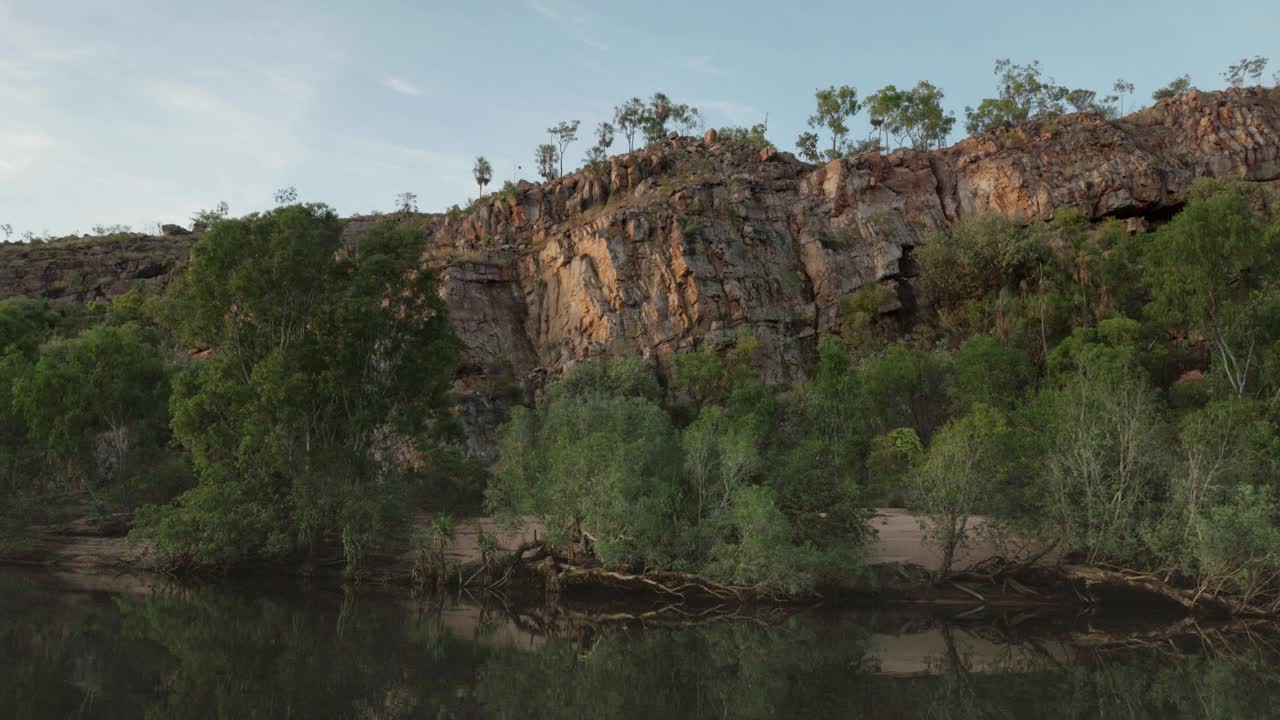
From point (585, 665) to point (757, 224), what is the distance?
50625mm

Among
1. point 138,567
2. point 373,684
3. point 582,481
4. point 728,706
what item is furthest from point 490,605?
point 138,567

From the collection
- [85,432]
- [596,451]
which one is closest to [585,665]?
[596,451]

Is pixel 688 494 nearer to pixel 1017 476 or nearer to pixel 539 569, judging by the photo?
pixel 539 569

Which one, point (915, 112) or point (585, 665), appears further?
point (915, 112)

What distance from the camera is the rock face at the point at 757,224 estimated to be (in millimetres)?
58906

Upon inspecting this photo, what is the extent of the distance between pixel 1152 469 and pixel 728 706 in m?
14.1

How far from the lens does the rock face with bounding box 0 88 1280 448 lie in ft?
193

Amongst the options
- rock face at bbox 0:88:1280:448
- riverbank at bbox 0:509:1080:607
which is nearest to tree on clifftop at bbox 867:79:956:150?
rock face at bbox 0:88:1280:448

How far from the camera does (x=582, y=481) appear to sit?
23125mm

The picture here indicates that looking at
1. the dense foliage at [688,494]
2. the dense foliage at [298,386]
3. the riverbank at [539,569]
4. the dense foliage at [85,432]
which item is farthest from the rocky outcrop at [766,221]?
the dense foliage at [688,494]

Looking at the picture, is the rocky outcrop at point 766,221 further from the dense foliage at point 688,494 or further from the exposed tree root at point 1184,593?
the exposed tree root at point 1184,593

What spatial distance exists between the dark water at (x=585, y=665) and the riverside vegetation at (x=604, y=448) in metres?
2.19

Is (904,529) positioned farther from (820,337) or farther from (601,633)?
(820,337)

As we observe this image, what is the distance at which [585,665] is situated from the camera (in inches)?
643
